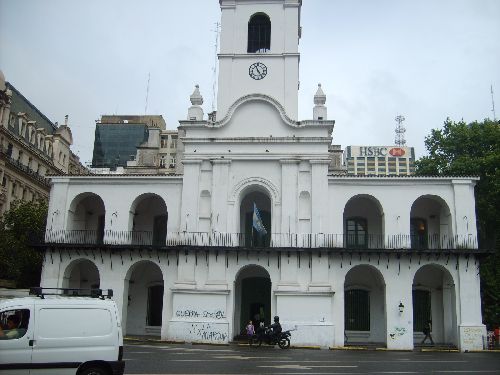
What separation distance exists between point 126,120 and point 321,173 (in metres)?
59.9

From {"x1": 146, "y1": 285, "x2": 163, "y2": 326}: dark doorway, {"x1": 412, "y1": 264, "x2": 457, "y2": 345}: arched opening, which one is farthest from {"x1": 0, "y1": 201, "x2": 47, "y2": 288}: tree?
{"x1": 412, "y1": 264, "x2": 457, "y2": 345}: arched opening

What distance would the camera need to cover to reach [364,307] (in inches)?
1299

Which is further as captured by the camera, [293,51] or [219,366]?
[293,51]

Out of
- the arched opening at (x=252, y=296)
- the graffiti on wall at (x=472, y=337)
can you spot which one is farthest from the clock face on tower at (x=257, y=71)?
the graffiti on wall at (x=472, y=337)

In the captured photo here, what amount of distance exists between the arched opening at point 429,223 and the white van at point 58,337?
76.3ft

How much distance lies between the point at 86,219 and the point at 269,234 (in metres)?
12.1

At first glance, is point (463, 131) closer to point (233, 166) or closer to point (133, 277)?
point (233, 166)

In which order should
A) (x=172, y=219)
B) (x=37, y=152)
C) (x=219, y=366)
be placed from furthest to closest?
(x=37, y=152)
(x=172, y=219)
(x=219, y=366)

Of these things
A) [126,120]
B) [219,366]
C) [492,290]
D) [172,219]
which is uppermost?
[126,120]

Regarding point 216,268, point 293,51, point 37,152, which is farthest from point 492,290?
point 37,152

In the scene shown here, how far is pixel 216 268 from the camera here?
3086 centimetres

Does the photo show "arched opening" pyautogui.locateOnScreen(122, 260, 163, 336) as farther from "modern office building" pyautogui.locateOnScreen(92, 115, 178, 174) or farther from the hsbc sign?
the hsbc sign

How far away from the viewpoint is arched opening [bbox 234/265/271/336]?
32750 millimetres

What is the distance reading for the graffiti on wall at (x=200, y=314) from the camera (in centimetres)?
3008
